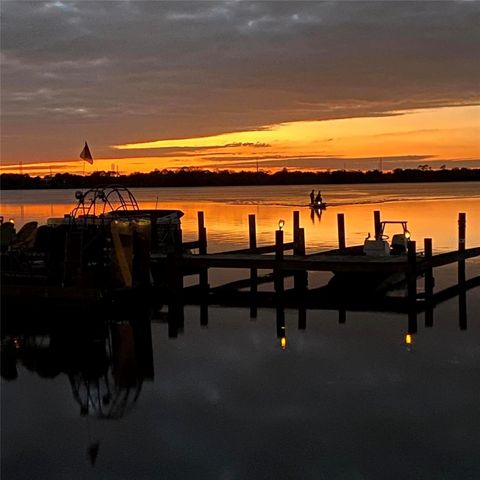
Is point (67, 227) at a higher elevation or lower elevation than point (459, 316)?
higher

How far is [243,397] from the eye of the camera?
1359cm

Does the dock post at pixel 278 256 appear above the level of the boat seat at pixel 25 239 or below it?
below

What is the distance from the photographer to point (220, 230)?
48.5 meters

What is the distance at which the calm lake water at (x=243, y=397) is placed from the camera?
10688 millimetres

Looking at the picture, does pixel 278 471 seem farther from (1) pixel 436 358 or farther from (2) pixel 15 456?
(1) pixel 436 358

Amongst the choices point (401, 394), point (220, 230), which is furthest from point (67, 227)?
→ point (220, 230)

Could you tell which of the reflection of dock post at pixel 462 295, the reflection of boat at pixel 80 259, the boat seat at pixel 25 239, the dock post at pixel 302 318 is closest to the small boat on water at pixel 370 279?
the reflection of dock post at pixel 462 295

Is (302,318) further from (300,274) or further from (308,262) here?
(300,274)

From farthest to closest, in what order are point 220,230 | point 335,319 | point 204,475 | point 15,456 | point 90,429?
point 220,230 → point 335,319 → point 90,429 → point 15,456 → point 204,475

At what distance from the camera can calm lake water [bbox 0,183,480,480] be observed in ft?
35.1

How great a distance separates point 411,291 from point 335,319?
2725 mm

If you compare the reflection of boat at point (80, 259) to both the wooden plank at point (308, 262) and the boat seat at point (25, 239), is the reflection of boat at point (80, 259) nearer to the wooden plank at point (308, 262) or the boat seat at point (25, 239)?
the boat seat at point (25, 239)

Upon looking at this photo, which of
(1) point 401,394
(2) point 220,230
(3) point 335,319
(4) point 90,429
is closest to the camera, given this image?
(4) point 90,429

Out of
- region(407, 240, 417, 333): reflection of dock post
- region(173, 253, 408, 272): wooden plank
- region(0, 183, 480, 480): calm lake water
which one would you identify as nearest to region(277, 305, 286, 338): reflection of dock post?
region(0, 183, 480, 480): calm lake water
